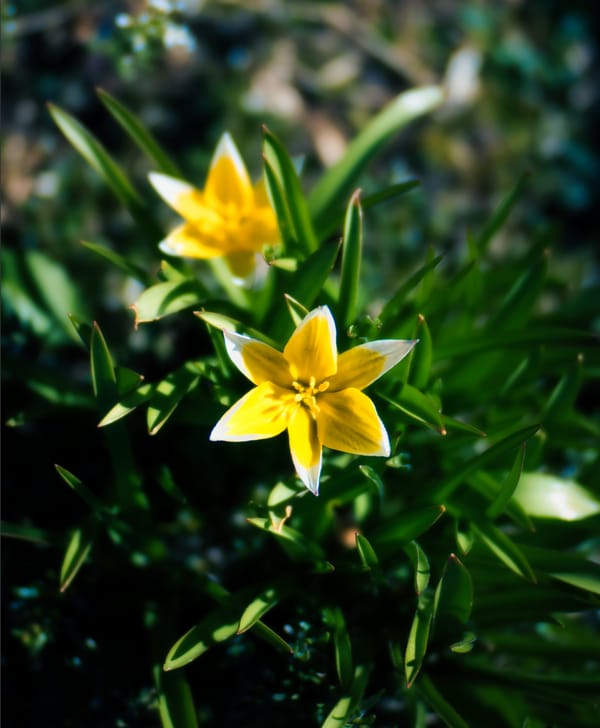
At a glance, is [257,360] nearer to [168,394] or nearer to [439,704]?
[168,394]

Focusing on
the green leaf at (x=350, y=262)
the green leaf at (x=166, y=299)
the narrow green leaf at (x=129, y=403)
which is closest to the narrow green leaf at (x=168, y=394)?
the narrow green leaf at (x=129, y=403)

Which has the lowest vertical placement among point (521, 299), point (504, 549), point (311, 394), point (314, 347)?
point (504, 549)

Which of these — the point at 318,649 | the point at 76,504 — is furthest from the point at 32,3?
the point at 318,649

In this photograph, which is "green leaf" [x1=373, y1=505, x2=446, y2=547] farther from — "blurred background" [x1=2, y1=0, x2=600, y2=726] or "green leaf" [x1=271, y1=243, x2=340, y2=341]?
"blurred background" [x1=2, y1=0, x2=600, y2=726]

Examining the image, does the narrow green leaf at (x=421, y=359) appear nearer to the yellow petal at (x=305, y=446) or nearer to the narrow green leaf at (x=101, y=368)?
the yellow petal at (x=305, y=446)

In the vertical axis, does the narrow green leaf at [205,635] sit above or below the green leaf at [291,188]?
below

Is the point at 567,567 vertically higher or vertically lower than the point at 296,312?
lower

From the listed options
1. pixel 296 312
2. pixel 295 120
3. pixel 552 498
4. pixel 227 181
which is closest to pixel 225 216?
pixel 227 181
